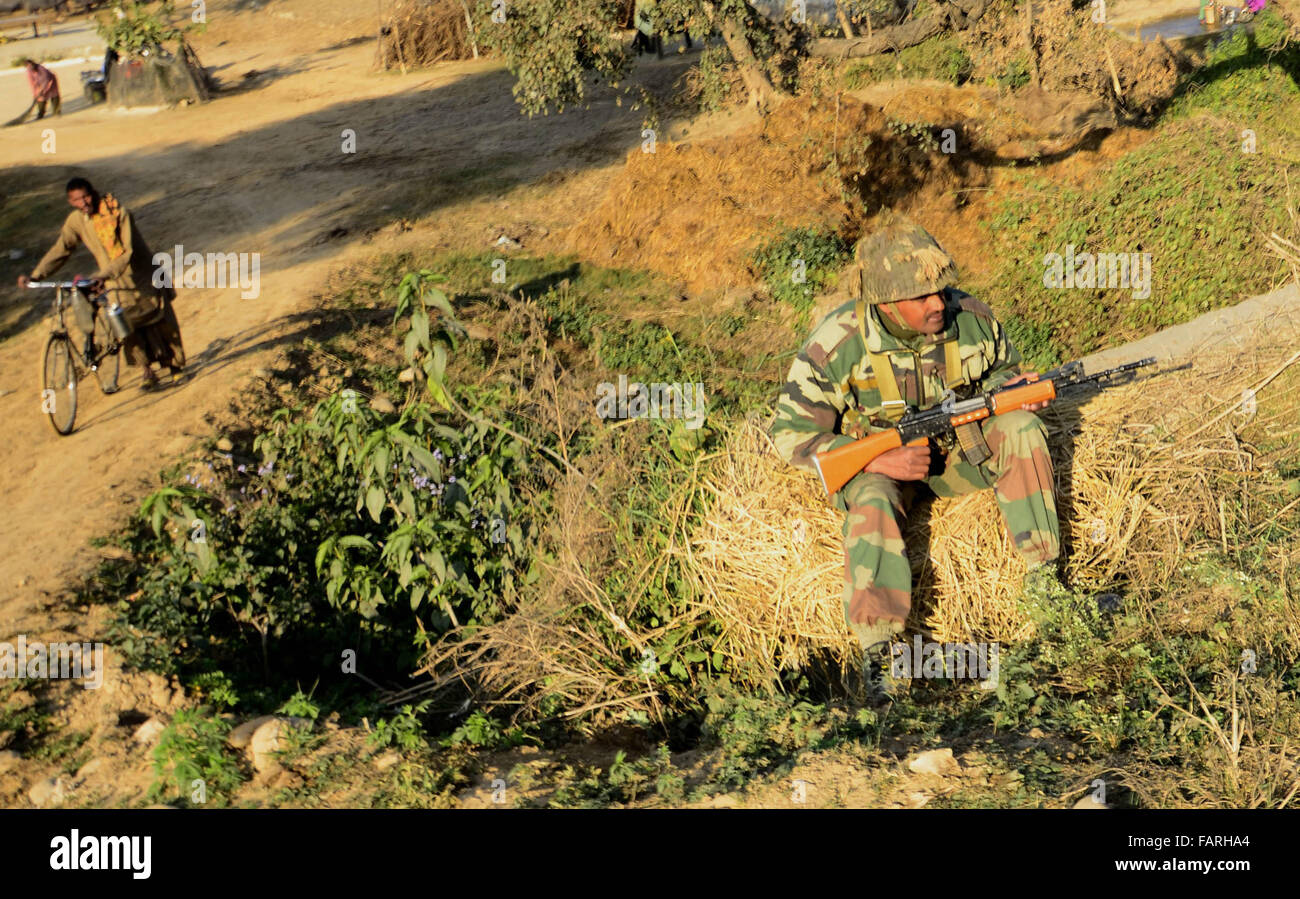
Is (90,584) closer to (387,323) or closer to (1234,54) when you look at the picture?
(387,323)

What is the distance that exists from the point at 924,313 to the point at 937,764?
1892mm

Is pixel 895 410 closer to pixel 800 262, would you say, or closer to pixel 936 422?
pixel 936 422

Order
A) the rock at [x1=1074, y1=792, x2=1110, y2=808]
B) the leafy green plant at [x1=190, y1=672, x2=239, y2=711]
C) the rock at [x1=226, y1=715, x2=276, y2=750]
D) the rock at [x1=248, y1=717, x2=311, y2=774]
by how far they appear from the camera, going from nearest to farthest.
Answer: the rock at [x1=1074, y1=792, x2=1110, y2=808] → the rock at [x1=248, y1=717, x2=311, y2=774] → the rock at [x1=226, y1=715, x2=276, y2=750] → the leafy green plant at [x1=190, y1=672, x2=239, y2=711]

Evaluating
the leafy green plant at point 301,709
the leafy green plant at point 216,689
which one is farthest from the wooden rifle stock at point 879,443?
the leafy green plant at point 216,689

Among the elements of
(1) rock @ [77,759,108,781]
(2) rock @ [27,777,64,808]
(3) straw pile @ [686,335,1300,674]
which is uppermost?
(3) straw pile @ [686,335,1300,674]

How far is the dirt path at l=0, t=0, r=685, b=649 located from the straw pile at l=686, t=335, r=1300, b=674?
3770 millimetres

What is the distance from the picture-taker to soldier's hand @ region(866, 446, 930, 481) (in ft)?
17.2

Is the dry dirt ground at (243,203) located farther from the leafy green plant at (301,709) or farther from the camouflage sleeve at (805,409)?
the camouflage sleeve at (805,409)

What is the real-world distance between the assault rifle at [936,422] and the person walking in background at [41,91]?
18340mm

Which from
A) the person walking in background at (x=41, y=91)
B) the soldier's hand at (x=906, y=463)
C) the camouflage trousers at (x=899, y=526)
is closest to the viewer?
the camouflage trousers at (x=899, y=526)

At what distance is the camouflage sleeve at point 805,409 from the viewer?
547 centimetres

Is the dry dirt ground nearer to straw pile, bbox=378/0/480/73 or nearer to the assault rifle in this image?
straw pile, bbox=378/0/480/73

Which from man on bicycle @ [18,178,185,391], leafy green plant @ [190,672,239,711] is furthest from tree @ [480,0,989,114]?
leafy green plant @ [190,672,239,711]

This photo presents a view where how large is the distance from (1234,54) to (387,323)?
1027 cm
